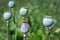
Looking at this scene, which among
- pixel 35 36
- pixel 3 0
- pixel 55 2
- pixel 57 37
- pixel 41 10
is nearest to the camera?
pixel 35 36

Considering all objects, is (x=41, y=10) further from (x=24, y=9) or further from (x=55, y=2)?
(x=24, y=9)

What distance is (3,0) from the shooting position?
3812 mm

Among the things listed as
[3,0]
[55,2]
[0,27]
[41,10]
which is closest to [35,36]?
[0,27]

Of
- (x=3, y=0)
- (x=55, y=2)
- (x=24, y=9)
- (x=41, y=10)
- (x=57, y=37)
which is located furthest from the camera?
(x=3, y=0)

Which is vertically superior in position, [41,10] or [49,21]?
[49,21]

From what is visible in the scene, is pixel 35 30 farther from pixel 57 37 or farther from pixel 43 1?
pixel 43 1

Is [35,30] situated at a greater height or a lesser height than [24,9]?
lesser

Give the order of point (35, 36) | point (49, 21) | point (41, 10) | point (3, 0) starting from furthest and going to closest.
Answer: point (3, 0) < point (41, 10) < point (35, 36) < point (49, 21)

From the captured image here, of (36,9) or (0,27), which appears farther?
(36,9)

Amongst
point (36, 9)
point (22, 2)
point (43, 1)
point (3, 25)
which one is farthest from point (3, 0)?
point (3, 25)

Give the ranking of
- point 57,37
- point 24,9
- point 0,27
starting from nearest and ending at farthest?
point 24,9 < point 57,37 < point 0,27

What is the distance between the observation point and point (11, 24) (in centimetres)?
209

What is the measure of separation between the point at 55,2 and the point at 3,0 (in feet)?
3.22

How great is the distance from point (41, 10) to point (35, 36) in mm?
1025
